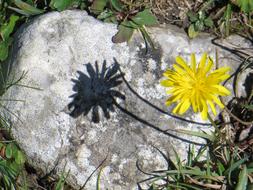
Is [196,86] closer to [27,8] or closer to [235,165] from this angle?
[235,165]

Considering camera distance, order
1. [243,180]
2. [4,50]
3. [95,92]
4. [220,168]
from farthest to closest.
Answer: [4,50] → [95,92] → [220,168] → [243,180]

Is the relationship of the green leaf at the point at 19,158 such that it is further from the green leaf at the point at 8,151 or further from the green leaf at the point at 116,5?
the green leaf at the point at 116,5

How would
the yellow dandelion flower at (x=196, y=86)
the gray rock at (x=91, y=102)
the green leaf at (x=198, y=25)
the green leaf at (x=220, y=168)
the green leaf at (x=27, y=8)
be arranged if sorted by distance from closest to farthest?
the yellow dandelion flower at (x=196, y=86)
the green leaf at (x=220, y=168)
the gray rock at (x=91, y=102)
the green leaf at (x=198, y=25)
the green leaf at (x=27, y=8)

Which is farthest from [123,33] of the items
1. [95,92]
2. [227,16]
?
[227,16]

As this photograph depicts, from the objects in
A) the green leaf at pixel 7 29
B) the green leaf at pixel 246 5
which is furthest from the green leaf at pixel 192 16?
the green leaf at pixel 7 29

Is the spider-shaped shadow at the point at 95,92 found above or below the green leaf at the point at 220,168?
above

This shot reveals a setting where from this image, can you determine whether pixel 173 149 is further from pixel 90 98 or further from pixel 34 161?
pixel 34 161

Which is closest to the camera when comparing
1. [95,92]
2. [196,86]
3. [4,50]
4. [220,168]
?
[196,86]

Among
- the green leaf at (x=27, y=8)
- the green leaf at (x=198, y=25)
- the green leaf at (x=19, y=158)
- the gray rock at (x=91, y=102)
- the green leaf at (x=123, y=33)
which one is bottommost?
the green leaf at (x=19, y=158)
